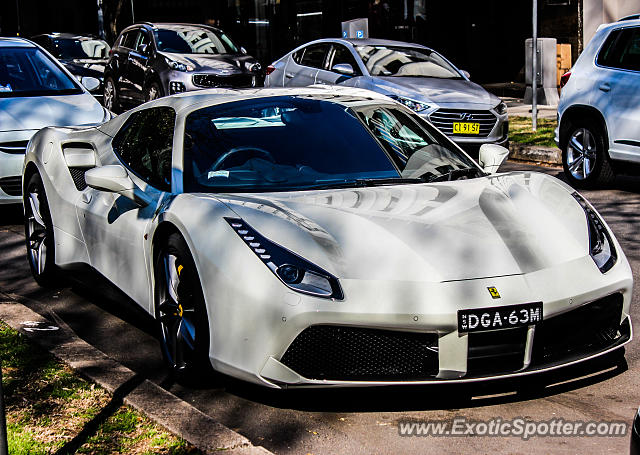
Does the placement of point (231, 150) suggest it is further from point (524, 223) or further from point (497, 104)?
point (497, 104)

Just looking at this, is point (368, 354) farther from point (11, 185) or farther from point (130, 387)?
point (11, 185)

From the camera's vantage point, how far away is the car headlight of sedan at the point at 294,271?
4211mm

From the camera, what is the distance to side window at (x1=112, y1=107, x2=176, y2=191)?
18.0 ft

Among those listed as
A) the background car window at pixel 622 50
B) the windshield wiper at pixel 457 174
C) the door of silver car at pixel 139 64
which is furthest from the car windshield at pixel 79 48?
the windshield wiper at pixel 457 174

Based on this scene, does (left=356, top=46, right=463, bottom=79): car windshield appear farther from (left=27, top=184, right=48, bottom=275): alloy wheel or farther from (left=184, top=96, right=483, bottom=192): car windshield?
(left=184, top=96, right=483, bottom=192): car windshield

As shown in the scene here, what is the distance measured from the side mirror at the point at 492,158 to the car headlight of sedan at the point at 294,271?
190cm

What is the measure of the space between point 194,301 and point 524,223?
158 cm

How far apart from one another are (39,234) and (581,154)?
617cm

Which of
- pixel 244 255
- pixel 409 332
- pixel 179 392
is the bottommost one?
pixel 179 392

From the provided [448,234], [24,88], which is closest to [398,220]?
[448,234]

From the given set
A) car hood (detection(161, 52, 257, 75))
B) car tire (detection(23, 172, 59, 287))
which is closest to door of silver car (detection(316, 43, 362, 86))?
car hood (detection(161, 52, 257, 75))

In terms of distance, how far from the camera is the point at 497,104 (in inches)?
527

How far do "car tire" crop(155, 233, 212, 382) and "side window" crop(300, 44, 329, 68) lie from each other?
1085 centimetres

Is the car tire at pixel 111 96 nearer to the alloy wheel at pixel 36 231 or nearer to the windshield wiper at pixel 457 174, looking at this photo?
the alloy wheel at pixel 36 231
